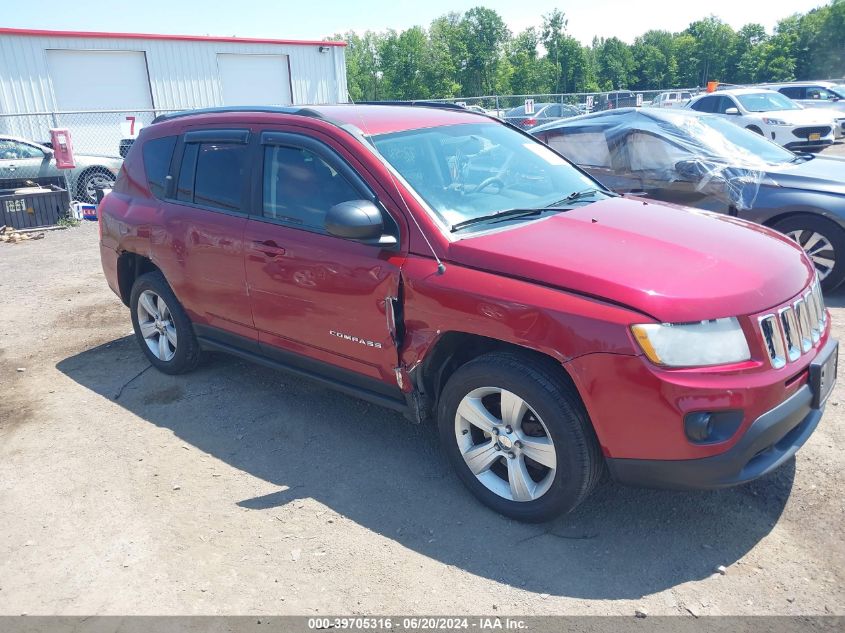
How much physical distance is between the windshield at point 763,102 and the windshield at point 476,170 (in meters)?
14.6

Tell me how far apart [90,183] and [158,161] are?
10205 millimetres

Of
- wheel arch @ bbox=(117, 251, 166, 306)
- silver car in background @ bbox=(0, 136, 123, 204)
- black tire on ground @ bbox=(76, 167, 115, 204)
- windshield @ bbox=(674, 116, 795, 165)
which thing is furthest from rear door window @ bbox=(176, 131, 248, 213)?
black tire on ground @ bbox=(76, 167, 115, 204)

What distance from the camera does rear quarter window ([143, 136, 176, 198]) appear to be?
4863 mm

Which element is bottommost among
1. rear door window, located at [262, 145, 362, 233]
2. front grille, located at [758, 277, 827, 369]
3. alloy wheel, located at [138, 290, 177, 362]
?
alloy wheel, located at [138, 290, 177, 362]

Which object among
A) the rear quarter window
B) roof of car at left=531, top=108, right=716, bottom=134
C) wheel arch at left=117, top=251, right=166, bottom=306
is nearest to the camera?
the rear quarter window

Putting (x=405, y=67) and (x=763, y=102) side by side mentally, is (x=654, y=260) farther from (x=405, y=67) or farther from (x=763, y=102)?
(x=405, y=67)

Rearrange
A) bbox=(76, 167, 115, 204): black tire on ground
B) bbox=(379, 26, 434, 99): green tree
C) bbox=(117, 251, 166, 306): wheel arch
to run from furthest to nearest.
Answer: bbox=(379, 26, 434, 99): green tree
bbox=(76, 167, 115, 204): black tire on ground
bbox=(117, 251, 166, 306): wheel arch

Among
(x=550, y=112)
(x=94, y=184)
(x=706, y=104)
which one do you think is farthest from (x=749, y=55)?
(x=94, y=184)

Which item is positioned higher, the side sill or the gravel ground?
the side sill

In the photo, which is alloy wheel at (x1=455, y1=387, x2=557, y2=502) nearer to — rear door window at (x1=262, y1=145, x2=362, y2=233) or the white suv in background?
rear door window at (x1=262, y1=145, x2=362, y2=233)

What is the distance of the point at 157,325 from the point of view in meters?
5.21

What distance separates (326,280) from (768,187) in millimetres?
4695

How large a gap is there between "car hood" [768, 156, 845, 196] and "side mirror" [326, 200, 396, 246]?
4.67m

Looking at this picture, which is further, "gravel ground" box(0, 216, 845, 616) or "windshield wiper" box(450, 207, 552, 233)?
"windshield wiper" box(450, 207, 552, 233)
